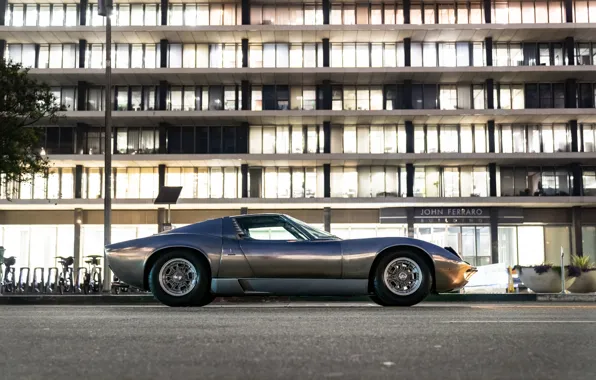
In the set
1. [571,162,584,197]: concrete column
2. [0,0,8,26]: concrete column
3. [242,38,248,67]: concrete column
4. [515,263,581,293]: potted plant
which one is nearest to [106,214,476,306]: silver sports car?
[515,263,581,293]: potted plant

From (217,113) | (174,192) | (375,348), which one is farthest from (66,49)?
(375,348)

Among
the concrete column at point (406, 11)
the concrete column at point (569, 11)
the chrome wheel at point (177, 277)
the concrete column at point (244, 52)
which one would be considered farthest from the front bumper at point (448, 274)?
the concrete column at point (569, 11)

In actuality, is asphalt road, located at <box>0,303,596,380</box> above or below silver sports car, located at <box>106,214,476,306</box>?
below

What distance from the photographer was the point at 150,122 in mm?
47062

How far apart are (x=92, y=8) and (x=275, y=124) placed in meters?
13.2

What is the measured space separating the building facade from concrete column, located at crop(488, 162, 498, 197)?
0.12 meters

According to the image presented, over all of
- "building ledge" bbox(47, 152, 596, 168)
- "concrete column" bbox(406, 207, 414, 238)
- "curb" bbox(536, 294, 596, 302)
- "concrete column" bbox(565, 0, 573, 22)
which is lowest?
"curb" bbox(536, 294, 596, 302)

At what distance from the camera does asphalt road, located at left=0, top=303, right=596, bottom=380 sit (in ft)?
12.1

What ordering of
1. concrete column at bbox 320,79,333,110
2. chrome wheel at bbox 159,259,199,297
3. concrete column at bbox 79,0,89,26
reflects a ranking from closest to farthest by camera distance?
chrome wheel at bbox 159,259,199,297
concrete column at bbox 320,79,333,110
concrete column at bbox 79,0,89,26

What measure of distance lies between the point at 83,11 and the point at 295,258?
1660 inches

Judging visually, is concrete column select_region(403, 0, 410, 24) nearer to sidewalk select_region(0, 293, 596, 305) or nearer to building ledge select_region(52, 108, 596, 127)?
building ledge select_region(52, 108, 596, 127)

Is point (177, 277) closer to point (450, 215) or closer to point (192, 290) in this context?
point (192, 290)

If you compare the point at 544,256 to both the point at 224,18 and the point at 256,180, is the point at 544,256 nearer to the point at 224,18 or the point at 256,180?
the point at 256,180

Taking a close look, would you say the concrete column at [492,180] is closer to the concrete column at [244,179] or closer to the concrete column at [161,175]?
the concrete column at [244,179]
